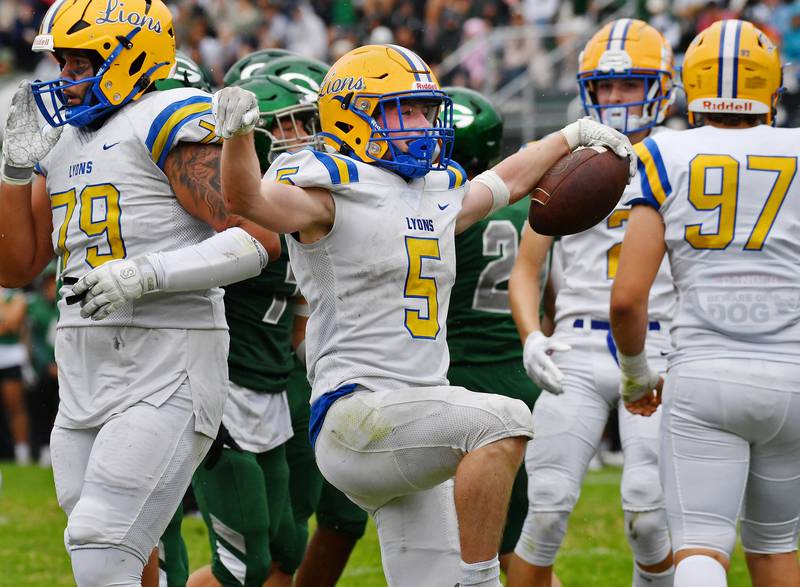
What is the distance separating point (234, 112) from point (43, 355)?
9.05 metres

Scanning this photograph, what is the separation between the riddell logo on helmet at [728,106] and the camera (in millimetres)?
4148

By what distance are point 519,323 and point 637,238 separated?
96 centimetres

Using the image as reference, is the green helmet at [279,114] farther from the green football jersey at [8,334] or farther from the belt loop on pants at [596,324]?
the green football jersey at [8,334]

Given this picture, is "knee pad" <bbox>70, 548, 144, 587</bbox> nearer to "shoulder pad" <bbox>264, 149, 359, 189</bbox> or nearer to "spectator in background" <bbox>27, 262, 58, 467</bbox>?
"shoulder pad" <bbox>264, 149, 359, 189</bbox>

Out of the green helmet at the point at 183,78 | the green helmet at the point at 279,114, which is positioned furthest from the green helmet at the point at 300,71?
the green helmet at the point at 183,78

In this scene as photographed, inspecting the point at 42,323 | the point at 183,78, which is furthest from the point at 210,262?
the point at 42,323

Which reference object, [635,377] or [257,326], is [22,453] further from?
[635,377]

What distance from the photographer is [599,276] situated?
5219 mm

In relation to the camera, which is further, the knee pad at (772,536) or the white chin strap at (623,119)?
the white chin strap at (623,119)

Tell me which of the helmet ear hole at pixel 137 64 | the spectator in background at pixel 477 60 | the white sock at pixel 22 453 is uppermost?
the helmet ear hole at pixel 137 64

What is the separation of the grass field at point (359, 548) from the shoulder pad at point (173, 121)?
3.07 metres

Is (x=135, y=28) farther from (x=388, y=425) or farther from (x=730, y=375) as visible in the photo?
(x=730, y=375)

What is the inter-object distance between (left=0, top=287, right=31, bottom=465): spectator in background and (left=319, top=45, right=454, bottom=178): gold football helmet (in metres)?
8.27

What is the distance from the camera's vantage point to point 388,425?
3.51 meters
